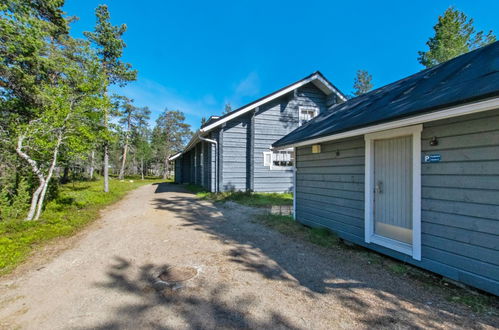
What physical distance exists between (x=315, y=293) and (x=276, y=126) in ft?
30.9

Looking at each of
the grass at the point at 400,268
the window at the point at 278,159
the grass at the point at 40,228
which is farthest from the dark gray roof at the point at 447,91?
the window at the point at 278,159

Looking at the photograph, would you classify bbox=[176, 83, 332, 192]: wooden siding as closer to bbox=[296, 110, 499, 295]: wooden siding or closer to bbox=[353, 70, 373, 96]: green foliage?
bbox=[296, 110, 499, 295]: wooden siding

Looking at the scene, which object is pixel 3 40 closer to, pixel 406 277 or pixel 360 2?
pixel 406 277

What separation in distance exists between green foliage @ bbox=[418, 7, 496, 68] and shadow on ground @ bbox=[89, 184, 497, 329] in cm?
2400

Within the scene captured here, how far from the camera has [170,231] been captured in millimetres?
5250

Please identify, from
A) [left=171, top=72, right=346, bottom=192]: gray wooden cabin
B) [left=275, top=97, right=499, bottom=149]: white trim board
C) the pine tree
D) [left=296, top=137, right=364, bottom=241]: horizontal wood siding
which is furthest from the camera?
the pine tree

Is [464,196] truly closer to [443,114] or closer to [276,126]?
[443,114]

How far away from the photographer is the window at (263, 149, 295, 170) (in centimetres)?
1102

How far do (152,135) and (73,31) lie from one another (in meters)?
23.6

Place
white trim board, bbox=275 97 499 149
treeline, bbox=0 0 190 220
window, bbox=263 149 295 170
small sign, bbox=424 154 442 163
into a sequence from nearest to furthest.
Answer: white trim board, bbox=275 97 499 149
small sign, bbox=424 154 442 163
treeline, bbox=0 0 190 220
window, bbox=263 149 295 170

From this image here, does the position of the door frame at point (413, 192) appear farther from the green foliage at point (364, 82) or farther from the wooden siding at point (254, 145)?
the green foliage at point (364, 82)

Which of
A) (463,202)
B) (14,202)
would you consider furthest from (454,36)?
(14,202)

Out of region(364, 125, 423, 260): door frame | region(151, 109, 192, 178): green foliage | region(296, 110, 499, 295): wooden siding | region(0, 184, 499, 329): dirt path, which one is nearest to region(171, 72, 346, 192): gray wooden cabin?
region(0, 184, 499, 329): dirt path

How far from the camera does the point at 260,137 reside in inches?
434
